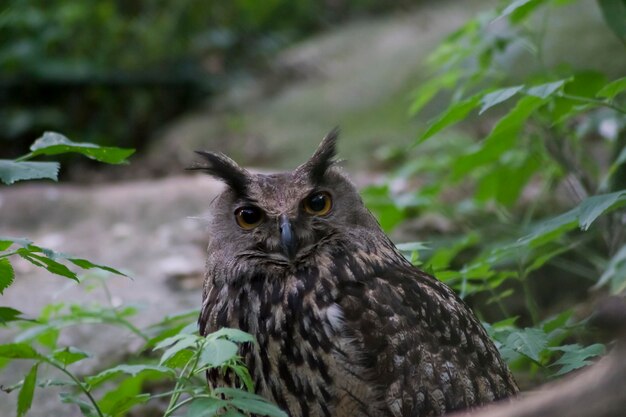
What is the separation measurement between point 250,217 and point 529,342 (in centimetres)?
97

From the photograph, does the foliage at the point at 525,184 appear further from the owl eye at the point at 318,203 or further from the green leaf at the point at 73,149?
the green leaf at the point at 73,149

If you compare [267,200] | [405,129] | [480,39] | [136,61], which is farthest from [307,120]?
[267,200]

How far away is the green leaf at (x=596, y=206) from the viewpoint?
2.28m

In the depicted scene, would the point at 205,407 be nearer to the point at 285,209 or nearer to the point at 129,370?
the point at 129,370

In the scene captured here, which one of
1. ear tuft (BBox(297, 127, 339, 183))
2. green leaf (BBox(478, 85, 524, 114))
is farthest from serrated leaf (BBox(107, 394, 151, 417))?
green leaf (BBox(478, 85, 524, 114))

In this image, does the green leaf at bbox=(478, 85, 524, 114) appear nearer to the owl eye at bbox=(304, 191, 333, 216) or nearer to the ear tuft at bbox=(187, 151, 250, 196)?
the owl eye at bbox=(304, 191, 333, 216)

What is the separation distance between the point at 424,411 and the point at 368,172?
15.4ft

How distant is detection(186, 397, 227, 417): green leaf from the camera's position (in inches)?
70.0

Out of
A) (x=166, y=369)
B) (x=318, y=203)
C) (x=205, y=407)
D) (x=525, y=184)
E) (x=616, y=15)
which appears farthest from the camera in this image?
(x=525, y=184)

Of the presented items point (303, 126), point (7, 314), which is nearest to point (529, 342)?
point (7, 314)

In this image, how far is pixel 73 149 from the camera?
2.26 m

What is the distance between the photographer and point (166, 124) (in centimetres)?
913

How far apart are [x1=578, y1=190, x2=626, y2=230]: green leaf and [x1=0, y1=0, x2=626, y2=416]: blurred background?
18cm

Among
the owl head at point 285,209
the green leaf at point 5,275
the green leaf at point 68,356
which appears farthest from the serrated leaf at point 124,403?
the owl head at point 285,209
